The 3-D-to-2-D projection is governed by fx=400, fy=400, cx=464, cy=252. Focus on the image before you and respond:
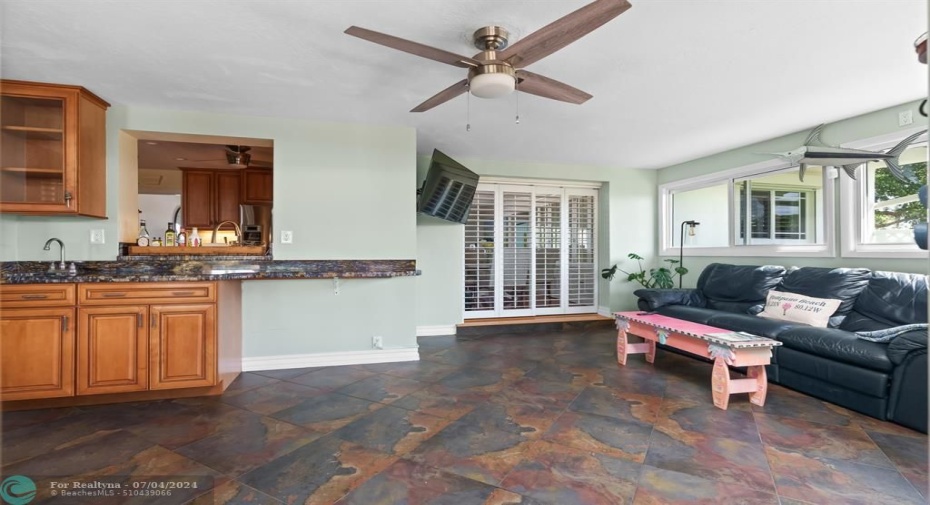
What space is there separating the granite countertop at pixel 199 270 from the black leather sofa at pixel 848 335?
3.11m

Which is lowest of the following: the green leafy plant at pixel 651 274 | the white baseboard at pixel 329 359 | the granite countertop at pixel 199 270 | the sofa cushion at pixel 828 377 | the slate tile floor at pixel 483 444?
the slate tile floor at pixel 483 444

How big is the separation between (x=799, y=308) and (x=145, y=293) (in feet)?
17.2

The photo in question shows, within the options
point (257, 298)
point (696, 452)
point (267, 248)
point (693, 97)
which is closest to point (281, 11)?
point (267, 248)

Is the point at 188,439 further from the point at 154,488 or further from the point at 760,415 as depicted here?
the point at 760,415

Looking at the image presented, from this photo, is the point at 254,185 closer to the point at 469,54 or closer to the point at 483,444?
the point at 469,54

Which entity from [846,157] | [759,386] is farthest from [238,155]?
[846,157]

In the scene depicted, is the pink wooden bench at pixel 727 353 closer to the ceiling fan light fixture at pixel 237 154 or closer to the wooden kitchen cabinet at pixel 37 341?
the wooden kitchen cabinet at pixel 37 341

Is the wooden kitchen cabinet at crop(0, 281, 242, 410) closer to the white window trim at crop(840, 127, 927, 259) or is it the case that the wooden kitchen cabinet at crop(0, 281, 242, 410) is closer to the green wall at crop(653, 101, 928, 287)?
the green wall at crop(653, 101, 928, 287)

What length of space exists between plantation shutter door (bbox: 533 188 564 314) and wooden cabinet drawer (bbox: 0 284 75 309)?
481cm

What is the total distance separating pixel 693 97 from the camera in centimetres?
316

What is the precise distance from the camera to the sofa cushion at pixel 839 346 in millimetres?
2577

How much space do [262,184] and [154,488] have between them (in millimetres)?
4295

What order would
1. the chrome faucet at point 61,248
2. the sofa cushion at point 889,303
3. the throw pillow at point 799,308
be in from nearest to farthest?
the sofa cushion at point 889,303
the chrome faucet at point 61,248
the throw pillow at point 799,308

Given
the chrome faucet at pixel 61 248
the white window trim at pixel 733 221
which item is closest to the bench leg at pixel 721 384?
the white window trim at pixel 733 221
